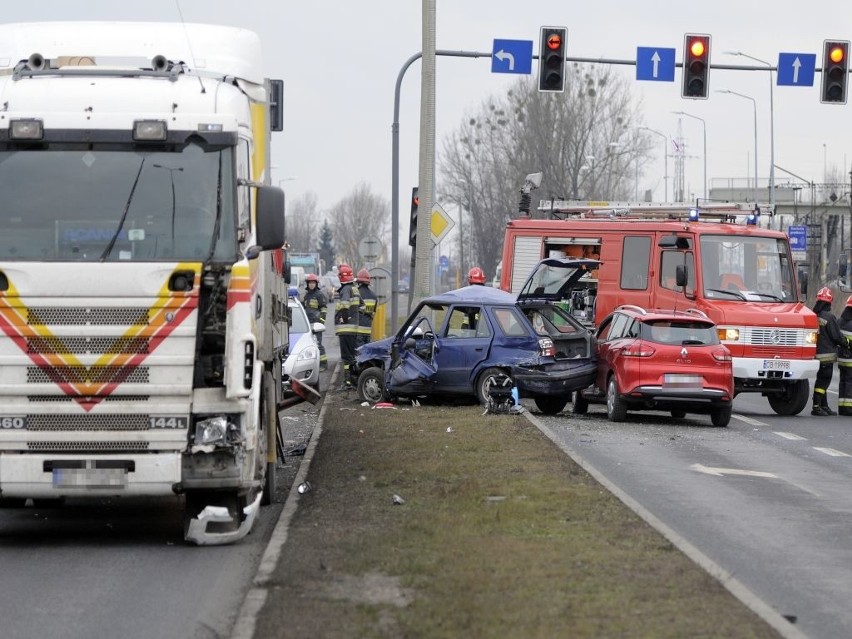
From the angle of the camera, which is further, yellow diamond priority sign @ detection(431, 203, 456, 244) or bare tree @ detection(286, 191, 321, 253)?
bare tree @ detection(286, 191, 321, 253)

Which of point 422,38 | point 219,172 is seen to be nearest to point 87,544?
point 219,172

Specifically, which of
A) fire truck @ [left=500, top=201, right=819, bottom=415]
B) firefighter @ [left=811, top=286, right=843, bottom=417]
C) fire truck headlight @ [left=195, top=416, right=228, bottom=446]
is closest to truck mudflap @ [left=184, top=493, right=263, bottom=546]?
fire truck headlight @ [left=195, top=416, right=228, bottom=446]

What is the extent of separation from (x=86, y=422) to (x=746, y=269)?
16.0 metres

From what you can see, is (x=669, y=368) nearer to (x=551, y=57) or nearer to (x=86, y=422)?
(x=551, y=57)

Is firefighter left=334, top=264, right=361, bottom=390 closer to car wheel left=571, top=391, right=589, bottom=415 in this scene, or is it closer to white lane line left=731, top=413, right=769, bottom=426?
car wheel left=571, top=391, right=589, bottom=415

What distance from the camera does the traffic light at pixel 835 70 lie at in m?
26.8

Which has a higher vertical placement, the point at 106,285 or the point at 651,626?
the point at 106,285

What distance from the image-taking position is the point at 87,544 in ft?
34.0

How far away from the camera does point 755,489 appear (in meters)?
13.6

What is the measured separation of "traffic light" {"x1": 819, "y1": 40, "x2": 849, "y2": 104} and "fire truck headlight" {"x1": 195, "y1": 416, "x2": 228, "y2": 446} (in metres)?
19.8

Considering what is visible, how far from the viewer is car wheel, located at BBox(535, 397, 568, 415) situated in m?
21.4

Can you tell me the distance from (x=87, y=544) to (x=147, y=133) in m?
2.87

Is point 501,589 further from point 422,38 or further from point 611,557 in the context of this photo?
point 422,38

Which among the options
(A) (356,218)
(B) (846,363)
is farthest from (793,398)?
(A) (356,218)
